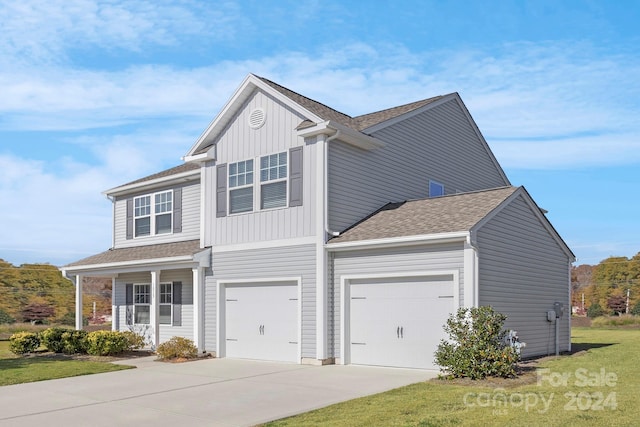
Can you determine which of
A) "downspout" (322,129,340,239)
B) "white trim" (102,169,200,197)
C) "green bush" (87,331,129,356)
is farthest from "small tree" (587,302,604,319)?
"green bush" (87,331,129,356)

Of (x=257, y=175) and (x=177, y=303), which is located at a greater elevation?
(x=257, y=175)

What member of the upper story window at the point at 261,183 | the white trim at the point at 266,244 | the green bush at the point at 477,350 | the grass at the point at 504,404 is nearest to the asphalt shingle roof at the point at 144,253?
the white trim at the point at 266,244

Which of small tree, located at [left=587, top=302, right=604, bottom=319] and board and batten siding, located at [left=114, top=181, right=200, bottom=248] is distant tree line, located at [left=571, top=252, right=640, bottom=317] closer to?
small tree, located at [left=587, top=302, right=604, bottom=319]

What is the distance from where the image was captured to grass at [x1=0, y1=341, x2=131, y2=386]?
46.9 feet

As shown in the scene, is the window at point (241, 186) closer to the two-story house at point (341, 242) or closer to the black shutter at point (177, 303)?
the two-story house at point (341, 242)

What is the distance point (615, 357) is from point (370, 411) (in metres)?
9.70

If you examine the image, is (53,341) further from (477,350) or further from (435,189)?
(477,350)

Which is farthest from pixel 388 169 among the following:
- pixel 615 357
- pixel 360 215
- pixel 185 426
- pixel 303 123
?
pixel 185 426

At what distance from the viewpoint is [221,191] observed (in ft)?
61.3

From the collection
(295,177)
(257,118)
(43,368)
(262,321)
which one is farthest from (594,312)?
(43,368)

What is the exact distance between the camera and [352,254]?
1573 cm

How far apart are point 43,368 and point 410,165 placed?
11.4 m

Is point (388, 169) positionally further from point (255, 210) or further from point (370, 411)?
point (370, 411)

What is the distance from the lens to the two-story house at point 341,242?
48.2 feet
